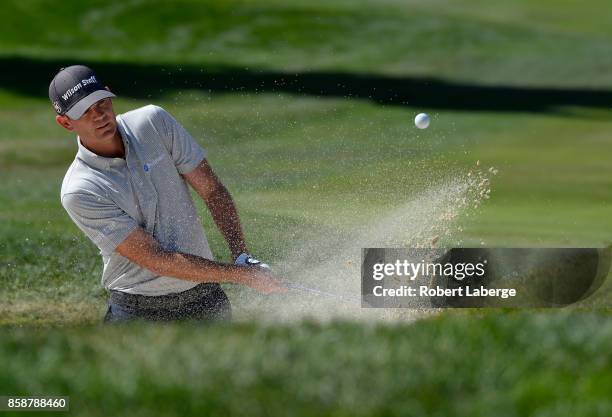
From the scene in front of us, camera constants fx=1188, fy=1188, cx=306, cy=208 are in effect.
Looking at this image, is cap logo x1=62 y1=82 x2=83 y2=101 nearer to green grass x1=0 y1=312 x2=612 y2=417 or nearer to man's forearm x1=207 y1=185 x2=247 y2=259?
man's forearm x1=207 y1=185 x2=247 y2=259

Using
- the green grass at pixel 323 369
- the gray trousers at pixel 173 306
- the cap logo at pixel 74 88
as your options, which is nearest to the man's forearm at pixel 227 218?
the gray trousers at pixel 173 306

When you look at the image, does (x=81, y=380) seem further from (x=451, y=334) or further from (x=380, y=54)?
(x=380, y=54)

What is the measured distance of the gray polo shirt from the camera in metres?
5.52

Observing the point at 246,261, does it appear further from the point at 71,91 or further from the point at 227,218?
the point at 71,91

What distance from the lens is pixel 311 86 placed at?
70.9 ft

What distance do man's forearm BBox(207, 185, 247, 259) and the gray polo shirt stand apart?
0.13m

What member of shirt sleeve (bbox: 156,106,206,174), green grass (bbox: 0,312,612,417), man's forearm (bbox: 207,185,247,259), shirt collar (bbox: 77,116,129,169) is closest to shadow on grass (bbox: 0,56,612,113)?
man's forearm (bbox: 207,185,247,259)

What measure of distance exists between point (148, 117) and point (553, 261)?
2.10 m

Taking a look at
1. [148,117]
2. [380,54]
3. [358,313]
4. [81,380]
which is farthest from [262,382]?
[380,54]

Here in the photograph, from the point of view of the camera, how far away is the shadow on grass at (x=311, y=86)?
2038 centimetres

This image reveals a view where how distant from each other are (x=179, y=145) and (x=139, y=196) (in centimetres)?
36

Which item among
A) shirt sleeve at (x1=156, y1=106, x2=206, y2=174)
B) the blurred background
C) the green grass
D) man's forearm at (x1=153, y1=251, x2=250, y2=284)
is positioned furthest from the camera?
shirt sleeve at (x1=156, y1=106, x2=206, y2=174)

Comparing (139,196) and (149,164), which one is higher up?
(149,164)

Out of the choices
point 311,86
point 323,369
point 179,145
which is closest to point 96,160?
point 179,145
